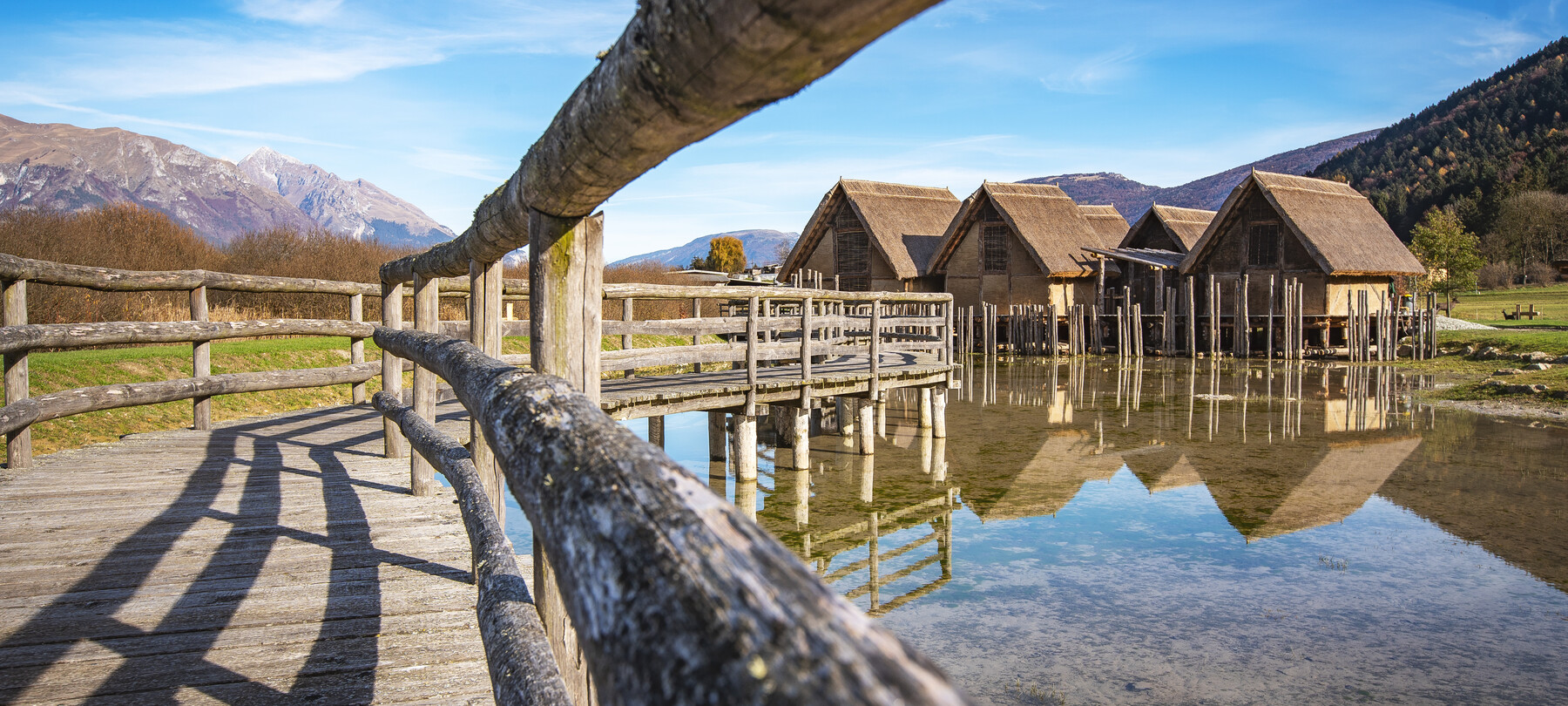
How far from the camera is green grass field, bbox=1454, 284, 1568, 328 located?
3303 cm

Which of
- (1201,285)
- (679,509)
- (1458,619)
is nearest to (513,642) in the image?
(679,509)

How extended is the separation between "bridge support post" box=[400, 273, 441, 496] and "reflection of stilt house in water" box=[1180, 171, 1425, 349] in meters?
26.4

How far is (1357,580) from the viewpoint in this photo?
6965 mm

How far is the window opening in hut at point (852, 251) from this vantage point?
3362 cm

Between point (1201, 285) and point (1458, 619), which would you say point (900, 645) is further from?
point (1201, 285)

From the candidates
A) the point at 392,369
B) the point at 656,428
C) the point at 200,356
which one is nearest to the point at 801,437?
the point at 656,428

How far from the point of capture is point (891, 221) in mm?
33812

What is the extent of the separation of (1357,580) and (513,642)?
7238mm

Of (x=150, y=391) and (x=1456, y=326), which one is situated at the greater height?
(x=1456, y=326)

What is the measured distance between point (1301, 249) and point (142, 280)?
1127 inches

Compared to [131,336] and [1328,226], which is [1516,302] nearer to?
[1328,226]

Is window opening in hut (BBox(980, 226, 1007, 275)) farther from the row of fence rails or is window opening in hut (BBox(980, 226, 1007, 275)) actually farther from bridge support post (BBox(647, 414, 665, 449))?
the row of fence rails

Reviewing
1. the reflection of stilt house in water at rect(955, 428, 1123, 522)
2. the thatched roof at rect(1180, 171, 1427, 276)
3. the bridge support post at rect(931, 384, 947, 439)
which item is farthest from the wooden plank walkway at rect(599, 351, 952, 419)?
the thatched roof at rect(1180, 171, 1427, 276)

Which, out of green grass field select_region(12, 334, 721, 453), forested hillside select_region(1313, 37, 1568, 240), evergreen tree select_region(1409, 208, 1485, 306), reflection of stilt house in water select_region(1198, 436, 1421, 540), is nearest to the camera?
reflection of stilt house in water select_region(1198, 436, 1421, 540)
